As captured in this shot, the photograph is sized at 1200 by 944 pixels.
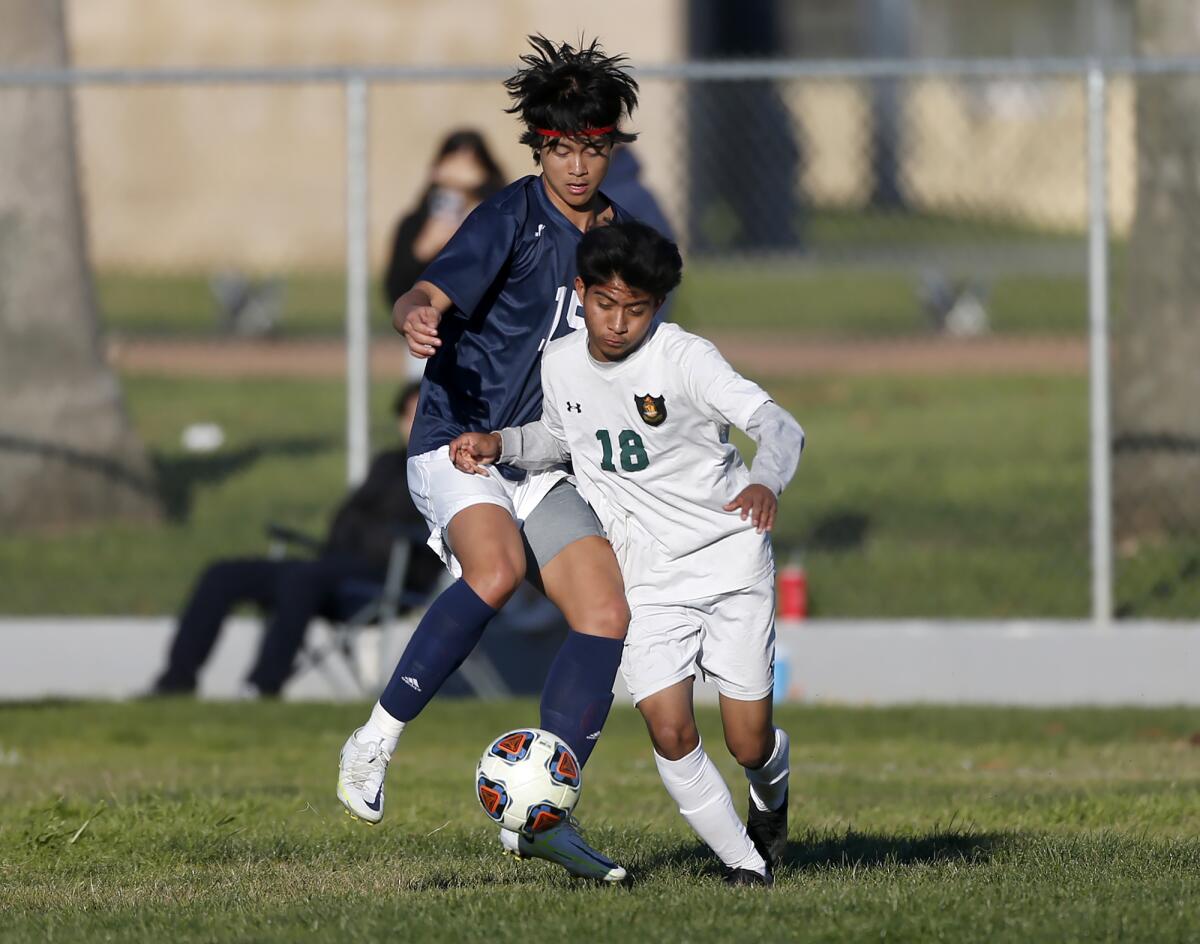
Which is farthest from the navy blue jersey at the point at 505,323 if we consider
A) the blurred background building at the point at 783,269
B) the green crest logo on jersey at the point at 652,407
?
the blurred background building at the point at 783,269

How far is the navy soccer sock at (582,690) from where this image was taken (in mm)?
5559

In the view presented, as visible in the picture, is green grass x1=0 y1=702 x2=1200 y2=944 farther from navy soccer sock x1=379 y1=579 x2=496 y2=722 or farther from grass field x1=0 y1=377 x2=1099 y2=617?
grass field x1=0 y1=377 x2=1099 y2=617

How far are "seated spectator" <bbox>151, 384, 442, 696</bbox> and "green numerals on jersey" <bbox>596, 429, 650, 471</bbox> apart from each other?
461 centimetres

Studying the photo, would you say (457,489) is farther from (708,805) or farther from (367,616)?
(367,616)

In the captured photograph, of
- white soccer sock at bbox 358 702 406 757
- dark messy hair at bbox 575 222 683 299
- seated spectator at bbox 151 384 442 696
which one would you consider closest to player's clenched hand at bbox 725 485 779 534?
dark messy hair at bbox 575 222 683 299

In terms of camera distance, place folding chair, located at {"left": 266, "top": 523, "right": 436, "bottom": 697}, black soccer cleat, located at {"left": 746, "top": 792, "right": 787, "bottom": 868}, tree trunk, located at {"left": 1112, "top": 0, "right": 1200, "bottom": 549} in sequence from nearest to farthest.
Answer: black soccer cleat, located at {"left": 746, "top": 792, "right": 787, "bottom": 868}, folding chair, located at {"left": 266, "top": 523, "right": 436, "bottom": 697}, tree trunk, located at {"left": 1112, "top": 0, "right": 1200, "bottom": 549}

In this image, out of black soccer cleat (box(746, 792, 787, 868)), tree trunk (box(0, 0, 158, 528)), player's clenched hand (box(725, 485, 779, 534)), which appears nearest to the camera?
player's clenched hand (box(725, 485, 779, 534))

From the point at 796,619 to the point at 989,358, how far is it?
11.0m

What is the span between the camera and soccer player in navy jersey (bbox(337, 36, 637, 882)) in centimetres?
557

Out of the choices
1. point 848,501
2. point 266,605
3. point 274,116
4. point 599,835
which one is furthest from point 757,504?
point 274,116

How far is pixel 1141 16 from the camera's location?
12070mm

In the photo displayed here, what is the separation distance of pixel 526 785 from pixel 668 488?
0.83m

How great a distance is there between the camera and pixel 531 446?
5.74 metres

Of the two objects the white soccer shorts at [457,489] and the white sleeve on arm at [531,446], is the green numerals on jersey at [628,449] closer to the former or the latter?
the white sleeve on arm at [531,446]
